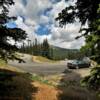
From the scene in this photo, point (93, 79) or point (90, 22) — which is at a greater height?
point (90, 22)

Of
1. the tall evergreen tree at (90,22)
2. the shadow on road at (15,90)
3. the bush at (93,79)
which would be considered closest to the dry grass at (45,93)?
the shadow on road at (15,90)

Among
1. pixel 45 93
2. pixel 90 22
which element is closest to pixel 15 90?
pixel 45 93

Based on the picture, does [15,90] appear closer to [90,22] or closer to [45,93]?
[45,93]

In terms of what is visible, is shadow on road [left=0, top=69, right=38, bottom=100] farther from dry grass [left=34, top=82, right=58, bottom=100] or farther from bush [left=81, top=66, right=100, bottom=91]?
bush [left=81, top=66, right=100, bottom=91]

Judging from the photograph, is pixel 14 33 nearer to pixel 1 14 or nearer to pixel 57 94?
pixel 1 14

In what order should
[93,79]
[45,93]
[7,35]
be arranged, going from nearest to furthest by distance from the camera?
[93,79]
[7,35]
[45,93]

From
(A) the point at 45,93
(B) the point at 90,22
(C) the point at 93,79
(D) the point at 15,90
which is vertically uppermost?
(B) the point at 90,22

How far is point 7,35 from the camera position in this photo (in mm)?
14516

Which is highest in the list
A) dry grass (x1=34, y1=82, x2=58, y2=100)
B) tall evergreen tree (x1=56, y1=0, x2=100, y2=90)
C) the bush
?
tall evergreen tree (x1=56, y1=0, x2=100, y2=90)

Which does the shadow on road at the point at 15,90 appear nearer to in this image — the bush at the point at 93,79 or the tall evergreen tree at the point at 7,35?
the tall evergreen tree at the point at 7,35

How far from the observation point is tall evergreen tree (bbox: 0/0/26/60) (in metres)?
14.4

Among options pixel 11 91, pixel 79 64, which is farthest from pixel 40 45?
pixel 11 91

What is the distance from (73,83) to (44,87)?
25.1 ft

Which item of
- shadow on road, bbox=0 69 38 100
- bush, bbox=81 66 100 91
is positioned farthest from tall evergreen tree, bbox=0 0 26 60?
bush, bbox=81 66 100 91
